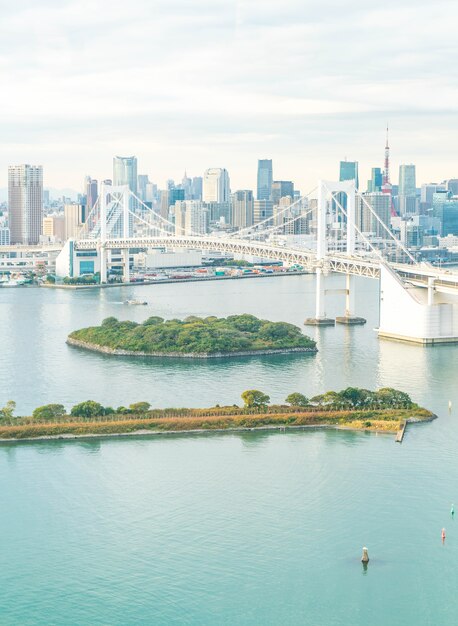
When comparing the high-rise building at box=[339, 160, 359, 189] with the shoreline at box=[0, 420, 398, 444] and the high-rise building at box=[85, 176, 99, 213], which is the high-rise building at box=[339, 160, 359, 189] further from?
the shoreline at box=[0, 420, 398, 444]

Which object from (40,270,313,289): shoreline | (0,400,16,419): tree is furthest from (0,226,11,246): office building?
(0,400,16,419): tree

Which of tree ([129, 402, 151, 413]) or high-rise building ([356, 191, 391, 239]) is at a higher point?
high-rise building ([356, 191, 391, 239])

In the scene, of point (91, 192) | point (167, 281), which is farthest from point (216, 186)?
point (167, 281)

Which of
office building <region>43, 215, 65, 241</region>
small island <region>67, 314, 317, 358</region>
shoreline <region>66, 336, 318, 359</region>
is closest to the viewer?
shoreline <region>66, 336, 318, 359</region>

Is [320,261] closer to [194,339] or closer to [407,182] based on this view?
[194,339]

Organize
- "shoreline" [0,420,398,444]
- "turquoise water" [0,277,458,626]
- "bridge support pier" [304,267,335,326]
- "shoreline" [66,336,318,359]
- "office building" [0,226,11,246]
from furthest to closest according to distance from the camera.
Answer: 1. "office building" [0,226,11,246]
2. "bridge support pier" [304,267,335,326]
3. "shoreline" [66,336,318,359]
4. "shoreline" [0,420,398,444]
5. "turquoise water" [0,277,458,626]

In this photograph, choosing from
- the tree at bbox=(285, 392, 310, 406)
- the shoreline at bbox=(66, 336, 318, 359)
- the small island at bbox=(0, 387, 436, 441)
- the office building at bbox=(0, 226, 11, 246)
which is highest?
the office building at bbox=(0, 226, 11, 246)

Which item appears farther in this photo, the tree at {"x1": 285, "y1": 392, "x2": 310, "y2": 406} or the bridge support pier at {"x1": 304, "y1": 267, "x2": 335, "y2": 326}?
the bridge support pier at {"x1": 304, "y1": 267, "x2": 335, "y2": 326}

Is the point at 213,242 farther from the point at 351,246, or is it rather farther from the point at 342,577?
the point at 342,577
